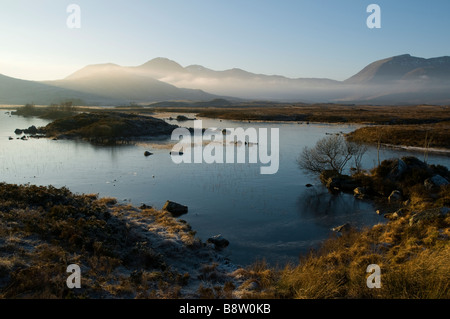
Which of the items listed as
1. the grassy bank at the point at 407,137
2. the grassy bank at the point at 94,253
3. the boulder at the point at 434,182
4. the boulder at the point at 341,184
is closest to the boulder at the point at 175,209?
the grassy bank at the point at 94,253

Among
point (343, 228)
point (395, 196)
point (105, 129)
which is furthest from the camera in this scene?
point (105, 129)

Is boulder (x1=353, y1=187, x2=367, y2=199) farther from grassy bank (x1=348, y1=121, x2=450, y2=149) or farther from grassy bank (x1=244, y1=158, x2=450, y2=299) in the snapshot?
grassy bank (x1=348, y1=121, x2=450, y2=149)

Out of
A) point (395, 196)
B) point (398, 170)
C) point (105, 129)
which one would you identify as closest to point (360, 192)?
point (395, 196)

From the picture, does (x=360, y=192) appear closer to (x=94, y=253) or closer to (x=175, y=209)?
(x=175, y=209)

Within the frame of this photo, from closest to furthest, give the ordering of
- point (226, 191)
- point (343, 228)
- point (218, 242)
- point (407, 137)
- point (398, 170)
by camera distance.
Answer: point (218, 242) → point (343, 228) → point (226, 191) → point (398, 170) → point (407, 137)

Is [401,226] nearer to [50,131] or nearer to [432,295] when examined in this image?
[432,295]

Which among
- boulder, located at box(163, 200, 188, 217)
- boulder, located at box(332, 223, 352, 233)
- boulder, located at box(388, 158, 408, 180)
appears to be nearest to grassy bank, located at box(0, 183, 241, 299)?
boulder, located at box(163, 200, 188, 217)
